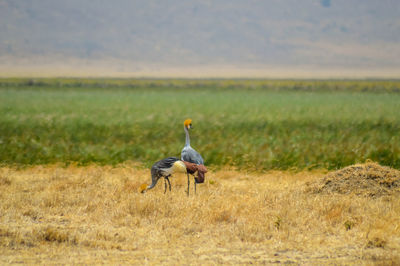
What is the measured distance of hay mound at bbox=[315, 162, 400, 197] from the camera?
10.7m

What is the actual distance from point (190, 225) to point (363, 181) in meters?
4.12

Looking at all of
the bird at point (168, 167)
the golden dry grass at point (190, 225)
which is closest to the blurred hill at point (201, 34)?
the golden dry grass at point (190, 225)

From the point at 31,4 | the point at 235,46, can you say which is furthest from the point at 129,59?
the point at 31,4

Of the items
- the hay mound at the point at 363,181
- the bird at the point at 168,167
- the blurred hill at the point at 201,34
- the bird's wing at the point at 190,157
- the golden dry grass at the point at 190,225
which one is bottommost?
the golden dry grass at the point at 190,225

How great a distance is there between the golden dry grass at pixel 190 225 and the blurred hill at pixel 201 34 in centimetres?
13200

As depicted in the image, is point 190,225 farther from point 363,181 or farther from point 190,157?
point 363,181

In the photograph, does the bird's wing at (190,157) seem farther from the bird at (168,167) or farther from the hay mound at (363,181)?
the hay mound at (363,181)

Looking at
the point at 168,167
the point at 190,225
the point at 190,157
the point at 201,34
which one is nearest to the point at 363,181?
the point at 190,157

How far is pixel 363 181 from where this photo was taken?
1086 centimetres

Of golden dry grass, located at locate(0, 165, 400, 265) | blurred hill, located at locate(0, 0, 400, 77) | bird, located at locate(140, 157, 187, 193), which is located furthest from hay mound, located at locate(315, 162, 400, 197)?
blurred hill, located at locate(0, 0, 400, 77)

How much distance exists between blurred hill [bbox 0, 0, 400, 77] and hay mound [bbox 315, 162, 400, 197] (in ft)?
432

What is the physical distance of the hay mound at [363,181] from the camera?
10.7 m

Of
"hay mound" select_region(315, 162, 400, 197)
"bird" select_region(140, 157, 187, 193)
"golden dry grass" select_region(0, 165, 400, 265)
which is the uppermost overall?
"bird" select_region(140, 157, 187, 193)

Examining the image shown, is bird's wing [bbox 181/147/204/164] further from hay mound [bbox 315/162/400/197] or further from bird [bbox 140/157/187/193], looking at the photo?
hay mound [bbox 315/162/400/197]
